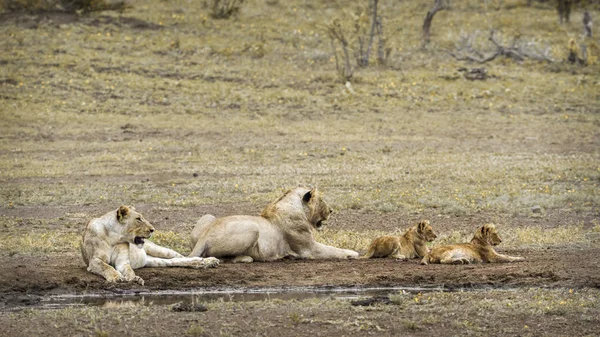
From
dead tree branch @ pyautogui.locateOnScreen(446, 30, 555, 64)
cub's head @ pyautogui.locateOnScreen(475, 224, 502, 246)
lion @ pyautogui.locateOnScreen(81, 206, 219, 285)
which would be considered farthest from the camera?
dead tree branch @ pyautogui.locateOnScreen(446, 30, 555, 64)

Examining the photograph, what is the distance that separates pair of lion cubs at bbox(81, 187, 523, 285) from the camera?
402 inches

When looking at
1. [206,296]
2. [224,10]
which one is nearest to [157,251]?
[206,296]

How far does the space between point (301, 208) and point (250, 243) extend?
36.3 inches

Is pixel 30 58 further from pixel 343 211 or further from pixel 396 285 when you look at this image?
pixel 396 285

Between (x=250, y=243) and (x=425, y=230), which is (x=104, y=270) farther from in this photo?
(x=425, y=230)

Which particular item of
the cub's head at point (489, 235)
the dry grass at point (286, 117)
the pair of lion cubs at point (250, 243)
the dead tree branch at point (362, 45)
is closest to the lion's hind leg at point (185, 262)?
the pair of lion cubs at point (250, 243)

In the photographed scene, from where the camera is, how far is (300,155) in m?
21.4

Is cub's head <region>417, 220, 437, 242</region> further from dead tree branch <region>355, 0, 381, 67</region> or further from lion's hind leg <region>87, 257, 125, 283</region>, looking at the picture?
dead tree branch <region>355, 0, 381, 67</region>

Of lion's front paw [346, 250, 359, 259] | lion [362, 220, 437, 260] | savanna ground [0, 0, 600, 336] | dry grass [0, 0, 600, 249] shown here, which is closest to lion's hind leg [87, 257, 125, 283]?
savanna ground [0, 0, 600, 336]

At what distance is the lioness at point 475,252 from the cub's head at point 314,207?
4.51 feet

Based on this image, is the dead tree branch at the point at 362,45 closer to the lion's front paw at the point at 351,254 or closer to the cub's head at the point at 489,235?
the lion's front paw at the point at 351,254

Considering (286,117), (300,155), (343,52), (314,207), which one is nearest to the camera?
(314,207)

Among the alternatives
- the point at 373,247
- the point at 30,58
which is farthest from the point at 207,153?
the point at 373,247

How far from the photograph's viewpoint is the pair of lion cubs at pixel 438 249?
11016mm
